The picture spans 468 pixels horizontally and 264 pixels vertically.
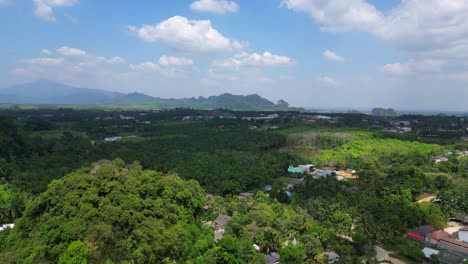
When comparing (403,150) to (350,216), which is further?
(403,150)

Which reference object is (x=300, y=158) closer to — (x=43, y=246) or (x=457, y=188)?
(x=457, y=188)

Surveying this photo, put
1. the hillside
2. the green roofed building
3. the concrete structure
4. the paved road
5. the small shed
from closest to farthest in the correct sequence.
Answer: the hillside → the small shed → the paved road → the concrete structure → the green roofed building

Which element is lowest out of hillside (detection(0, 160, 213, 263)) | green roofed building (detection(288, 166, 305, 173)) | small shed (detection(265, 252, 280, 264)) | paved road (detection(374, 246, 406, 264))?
paved road (detection(374, 246, 406, 264))

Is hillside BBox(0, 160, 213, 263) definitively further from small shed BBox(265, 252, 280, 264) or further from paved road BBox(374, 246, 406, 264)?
paved road BBox(374, 246, 406, 264)

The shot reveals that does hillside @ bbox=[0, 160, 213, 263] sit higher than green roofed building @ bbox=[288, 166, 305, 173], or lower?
higher

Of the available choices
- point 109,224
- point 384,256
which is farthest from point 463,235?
point 109,224

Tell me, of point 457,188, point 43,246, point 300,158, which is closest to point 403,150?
point 300,158

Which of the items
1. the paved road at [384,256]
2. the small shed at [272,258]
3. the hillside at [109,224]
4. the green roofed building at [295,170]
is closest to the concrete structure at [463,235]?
the paved road at [384,256]

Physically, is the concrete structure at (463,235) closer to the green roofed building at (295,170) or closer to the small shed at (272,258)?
the small shed at (272,258)

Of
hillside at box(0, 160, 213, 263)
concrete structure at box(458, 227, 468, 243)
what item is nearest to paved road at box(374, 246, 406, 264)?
concrete structure at box(458, 227, 468, 243)

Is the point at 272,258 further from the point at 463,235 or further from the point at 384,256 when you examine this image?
the point at 463,235

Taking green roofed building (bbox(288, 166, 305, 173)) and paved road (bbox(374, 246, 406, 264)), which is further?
green roofed building (bbox(288, 166, 305, 173))
